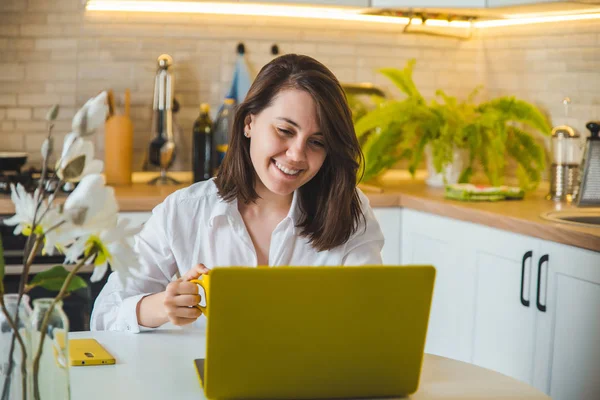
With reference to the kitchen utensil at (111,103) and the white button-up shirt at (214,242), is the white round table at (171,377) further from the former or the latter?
the kitchen utensil at (111,103)

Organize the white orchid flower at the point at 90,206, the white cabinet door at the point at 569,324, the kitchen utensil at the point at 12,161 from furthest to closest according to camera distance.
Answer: the kitchen utensil at the point at 12,161 → the white cabinet door at the point at 569,324 → the white orchid flower at the point at 90,206

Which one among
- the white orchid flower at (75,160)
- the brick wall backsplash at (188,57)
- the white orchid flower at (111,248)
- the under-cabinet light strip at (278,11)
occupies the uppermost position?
the under-cabinet light strip at (278,11)

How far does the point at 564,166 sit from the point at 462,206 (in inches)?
20.7

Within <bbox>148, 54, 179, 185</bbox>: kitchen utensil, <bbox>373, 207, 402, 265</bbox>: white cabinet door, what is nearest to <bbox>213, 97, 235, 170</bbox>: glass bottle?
<bbox>148, 54, 179, 185</bbox>: kitchen utensil

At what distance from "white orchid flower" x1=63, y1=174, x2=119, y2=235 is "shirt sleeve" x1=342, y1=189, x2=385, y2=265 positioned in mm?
1030

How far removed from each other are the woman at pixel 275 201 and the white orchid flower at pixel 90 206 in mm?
832

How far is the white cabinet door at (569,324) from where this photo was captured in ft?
7.04

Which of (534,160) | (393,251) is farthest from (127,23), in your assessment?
(534,160)

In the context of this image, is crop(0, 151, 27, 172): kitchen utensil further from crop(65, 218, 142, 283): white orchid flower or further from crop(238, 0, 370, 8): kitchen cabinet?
crop(65, 218, 142, 283): white orchid flower

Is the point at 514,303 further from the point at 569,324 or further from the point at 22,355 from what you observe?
the point at 22,355

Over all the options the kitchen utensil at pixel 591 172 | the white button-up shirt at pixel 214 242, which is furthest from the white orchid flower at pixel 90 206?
the kitchen utensil at pixel 591 172

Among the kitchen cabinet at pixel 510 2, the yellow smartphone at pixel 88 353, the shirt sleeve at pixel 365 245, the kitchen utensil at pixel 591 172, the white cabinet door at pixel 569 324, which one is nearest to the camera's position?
the yellow smartphone at pixel 88 353

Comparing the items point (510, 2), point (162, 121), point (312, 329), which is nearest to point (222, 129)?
point (162, 121)

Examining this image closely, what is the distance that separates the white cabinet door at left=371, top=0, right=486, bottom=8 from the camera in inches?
121
